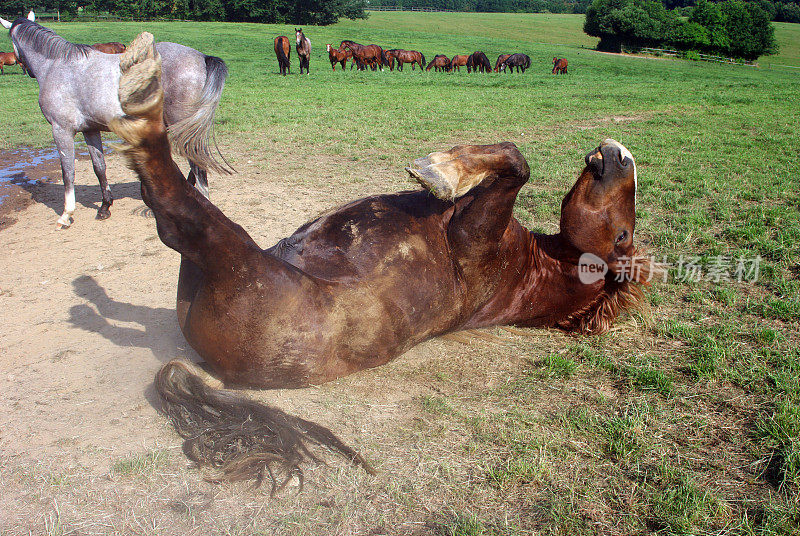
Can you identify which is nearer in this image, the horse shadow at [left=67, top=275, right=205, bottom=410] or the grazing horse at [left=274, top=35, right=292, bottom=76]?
the horse shadow at [left=67, top=275, right=205, bottom=410]

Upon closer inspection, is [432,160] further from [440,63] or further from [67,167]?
[440,63]

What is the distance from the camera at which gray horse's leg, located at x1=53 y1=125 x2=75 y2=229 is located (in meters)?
5.24

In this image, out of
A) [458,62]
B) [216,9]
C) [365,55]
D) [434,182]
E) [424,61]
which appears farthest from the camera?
[216,9]

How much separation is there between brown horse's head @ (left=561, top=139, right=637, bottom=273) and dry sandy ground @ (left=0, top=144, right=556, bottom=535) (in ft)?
2.49

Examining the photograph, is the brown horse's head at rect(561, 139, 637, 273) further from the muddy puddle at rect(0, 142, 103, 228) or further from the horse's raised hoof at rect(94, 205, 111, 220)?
the muddy puddle at rect(0, 142, 103, 228)

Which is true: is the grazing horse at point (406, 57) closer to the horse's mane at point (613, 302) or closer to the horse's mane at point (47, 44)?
the horse's mane at point (47, 44)

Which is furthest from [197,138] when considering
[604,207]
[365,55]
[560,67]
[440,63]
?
[440,63]

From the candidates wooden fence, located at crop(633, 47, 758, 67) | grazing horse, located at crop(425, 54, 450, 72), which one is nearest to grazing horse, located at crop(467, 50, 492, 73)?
grazing horse, located at crop(425, 54, 450, 72)

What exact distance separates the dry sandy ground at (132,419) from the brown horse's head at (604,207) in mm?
759

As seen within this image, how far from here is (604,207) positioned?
2814 millimetres

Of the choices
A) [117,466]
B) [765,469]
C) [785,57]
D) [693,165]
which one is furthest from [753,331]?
[785,57]

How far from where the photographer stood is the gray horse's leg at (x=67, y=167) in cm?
524

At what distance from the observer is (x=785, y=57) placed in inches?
1662

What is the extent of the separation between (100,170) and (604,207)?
5062 millimetres
